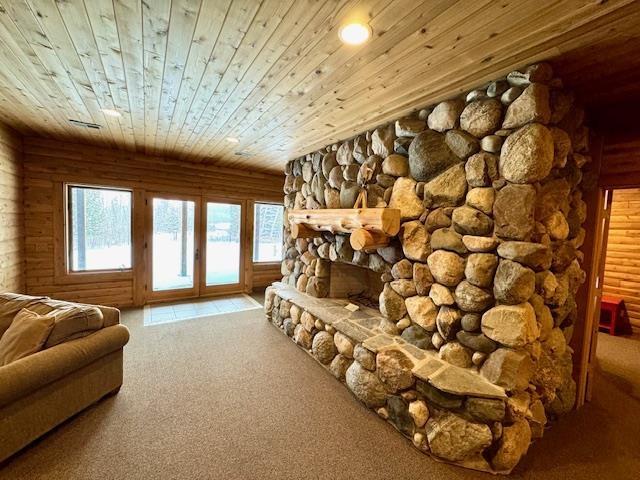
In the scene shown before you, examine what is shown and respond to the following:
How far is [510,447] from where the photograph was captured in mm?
1657

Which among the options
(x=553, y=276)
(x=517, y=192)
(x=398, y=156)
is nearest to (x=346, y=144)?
(x=398, y=156)

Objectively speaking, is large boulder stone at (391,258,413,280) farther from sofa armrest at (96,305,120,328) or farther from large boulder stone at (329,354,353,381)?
sofa armrest at (96,305,120,328)

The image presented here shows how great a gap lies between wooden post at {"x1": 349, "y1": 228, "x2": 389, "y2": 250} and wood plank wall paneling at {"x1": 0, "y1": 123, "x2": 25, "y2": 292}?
13.5ft

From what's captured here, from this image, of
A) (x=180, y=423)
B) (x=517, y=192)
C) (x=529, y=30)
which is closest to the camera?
(x=529, y=30)

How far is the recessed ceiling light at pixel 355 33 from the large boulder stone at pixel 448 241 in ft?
4.41

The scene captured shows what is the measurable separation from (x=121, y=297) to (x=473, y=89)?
18.1 ft

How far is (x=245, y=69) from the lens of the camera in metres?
1.79

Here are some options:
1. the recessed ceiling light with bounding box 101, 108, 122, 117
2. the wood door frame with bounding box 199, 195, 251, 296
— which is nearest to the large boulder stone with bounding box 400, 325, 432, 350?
the recessed ceiling light with bounding box 101, 108, 122, 117

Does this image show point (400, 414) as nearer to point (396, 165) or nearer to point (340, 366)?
point (340, 366)

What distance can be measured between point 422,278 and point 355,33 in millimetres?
1699

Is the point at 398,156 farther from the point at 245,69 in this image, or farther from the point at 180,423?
the point at 180,423

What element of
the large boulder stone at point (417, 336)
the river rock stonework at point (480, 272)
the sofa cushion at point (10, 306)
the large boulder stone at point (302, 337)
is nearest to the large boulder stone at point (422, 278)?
the river rock stonework at point (480, 272)

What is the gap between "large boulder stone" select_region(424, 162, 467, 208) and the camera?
1899 millimetres

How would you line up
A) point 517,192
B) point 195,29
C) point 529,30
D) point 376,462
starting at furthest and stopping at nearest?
point 376,462
point 517,192
point 195,29
point 529,30
